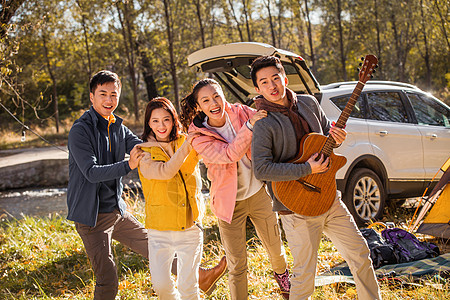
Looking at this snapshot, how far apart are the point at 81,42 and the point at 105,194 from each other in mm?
18249

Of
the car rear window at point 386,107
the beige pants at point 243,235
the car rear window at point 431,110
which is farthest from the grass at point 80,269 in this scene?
Answer: the car rear window at point 431,110

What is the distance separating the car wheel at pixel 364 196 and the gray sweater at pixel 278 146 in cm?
290

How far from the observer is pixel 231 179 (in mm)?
3354

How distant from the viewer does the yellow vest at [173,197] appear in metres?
3.30

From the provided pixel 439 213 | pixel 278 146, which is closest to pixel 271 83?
pixel 278 146

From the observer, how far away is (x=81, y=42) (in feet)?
66.7

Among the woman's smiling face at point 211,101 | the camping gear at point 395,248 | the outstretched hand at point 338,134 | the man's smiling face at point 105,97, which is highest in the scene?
the man's smiling face at point 105,97

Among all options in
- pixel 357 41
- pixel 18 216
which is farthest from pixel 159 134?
pixel 357 41

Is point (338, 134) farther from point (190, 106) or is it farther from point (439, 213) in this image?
point (439, 213)

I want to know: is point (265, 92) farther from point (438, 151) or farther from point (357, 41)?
point (357, 41)

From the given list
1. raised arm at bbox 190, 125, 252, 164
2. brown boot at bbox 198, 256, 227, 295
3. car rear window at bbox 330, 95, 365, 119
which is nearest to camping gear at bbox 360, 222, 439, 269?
brown boot at bbox 198, 256, 227, 295

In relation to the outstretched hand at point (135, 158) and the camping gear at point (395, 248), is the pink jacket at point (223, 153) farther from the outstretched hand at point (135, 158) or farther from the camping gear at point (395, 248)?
the camping gear at point (395, 248)

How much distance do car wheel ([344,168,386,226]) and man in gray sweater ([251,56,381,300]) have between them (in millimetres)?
2849

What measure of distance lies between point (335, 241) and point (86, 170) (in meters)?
1.86
